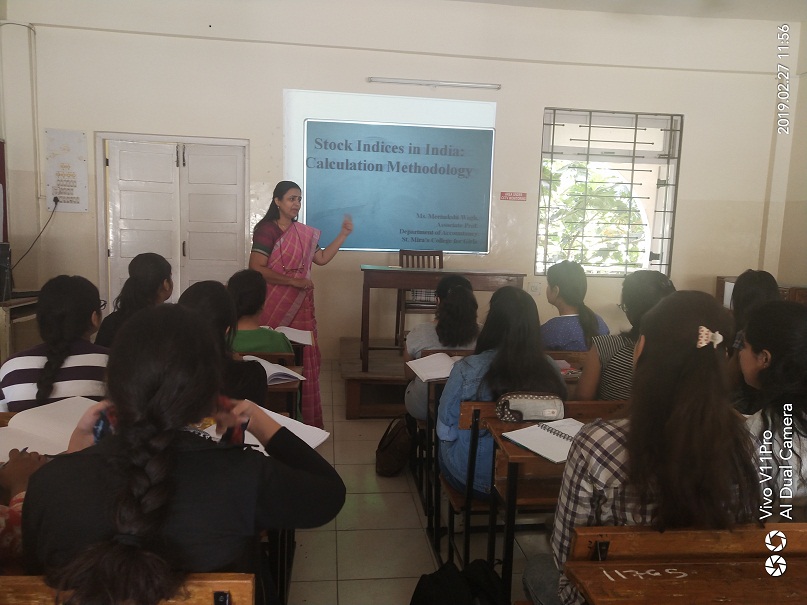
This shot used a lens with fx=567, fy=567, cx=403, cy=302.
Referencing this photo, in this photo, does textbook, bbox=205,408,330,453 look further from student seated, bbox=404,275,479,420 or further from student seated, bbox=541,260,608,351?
student seated, bbox=541,260,608,351

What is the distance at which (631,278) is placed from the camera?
7.39 ft

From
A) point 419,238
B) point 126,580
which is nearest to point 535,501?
point 126,580

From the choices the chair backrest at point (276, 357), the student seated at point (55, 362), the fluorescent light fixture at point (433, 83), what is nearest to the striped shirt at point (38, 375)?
the student seated at point (55, 362)

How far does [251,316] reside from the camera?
2211mm

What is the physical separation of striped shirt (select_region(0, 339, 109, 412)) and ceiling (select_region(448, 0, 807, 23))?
447 cm

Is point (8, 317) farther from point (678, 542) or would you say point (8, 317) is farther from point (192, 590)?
point (678, 542)

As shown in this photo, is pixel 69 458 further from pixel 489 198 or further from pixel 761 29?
pixel 761 29

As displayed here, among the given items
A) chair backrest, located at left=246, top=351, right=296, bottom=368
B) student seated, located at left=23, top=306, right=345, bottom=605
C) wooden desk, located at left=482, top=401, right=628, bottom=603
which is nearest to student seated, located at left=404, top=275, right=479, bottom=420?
chair backrest, located at left=246, top=351, right=296, bottom=368

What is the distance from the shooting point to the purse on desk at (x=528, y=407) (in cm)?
164

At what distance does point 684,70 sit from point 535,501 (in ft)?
16.2

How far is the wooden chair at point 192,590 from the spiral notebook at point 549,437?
32.1 inches

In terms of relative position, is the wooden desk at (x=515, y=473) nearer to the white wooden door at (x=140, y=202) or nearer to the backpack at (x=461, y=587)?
the backpack at (x=461, y=587)

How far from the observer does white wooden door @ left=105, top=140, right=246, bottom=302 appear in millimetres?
4762

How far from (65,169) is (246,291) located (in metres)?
3.49
